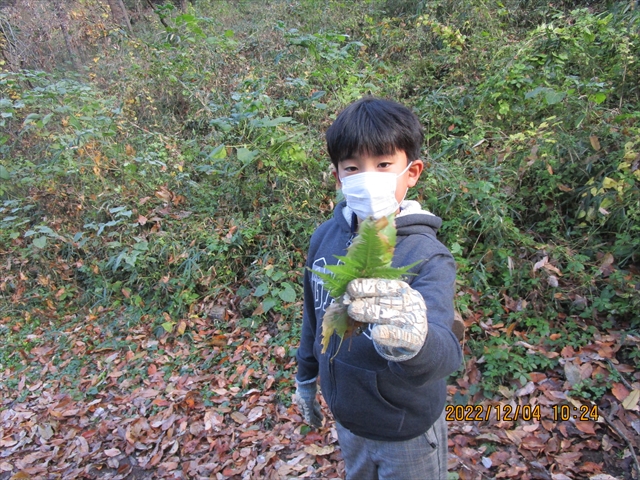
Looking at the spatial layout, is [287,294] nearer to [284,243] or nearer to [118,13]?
[284,243]

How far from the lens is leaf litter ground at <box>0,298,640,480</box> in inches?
103

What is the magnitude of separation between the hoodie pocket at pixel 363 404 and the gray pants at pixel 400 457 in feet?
0.35

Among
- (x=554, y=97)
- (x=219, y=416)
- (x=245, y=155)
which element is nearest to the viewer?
(x=219, y=416)

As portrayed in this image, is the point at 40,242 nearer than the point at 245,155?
No

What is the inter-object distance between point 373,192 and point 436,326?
53 cm

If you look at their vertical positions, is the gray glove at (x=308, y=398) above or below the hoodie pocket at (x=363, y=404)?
below

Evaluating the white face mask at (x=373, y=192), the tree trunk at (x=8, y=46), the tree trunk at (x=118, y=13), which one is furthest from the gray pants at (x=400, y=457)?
the tree trunk at (x=118, y=13)

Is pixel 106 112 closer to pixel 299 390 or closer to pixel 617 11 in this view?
pixel 299 390

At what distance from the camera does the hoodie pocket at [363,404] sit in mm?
1449

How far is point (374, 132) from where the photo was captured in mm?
1496

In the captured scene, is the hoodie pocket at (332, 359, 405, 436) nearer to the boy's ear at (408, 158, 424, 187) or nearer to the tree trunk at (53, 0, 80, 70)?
the boy's ear at (408, 158, 424, 187)

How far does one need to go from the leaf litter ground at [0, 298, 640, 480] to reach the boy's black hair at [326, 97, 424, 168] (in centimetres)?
215

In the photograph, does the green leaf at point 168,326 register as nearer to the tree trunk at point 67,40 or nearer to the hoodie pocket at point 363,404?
the hoodie pocket at point 363,404
